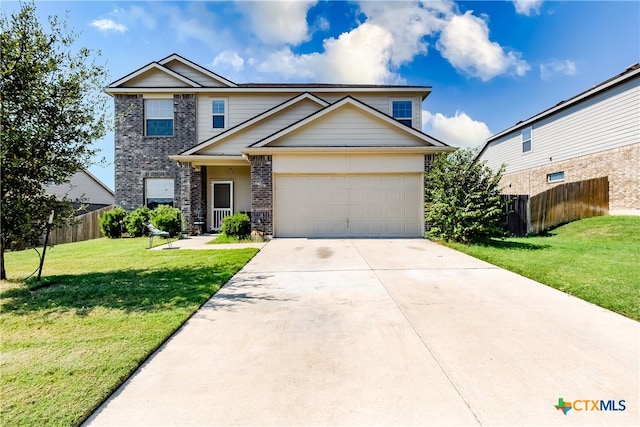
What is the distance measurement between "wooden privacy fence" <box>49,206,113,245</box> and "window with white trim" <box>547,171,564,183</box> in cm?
2494

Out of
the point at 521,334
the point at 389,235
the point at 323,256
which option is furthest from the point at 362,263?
the point at 389,235

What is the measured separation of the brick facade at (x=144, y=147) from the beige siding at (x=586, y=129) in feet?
65.8

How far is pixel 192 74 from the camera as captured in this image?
647 inches

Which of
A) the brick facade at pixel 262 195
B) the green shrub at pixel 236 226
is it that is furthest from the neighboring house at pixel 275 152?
the green shrub at pixel 236 226

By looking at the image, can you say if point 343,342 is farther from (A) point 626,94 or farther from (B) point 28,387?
(A) point 626,94

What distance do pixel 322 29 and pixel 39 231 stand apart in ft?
45.4

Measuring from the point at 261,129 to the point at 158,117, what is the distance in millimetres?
5864

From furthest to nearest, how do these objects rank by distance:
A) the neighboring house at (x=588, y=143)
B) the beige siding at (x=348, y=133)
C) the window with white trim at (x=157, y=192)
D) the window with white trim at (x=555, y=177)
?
the window with white trim at (x=555, y=177), the window with white trim at (x=157, y=192), the neighboring house at (x=588, y=143), the beige siding at (x=348, y=133)

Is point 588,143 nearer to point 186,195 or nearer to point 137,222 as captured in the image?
point 186,195

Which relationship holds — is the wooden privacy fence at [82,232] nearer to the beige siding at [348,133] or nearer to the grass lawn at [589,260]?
the beige siding at [348,133]

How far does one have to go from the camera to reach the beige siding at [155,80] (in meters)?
15.7

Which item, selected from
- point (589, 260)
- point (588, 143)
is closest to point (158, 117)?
point (589, 260)

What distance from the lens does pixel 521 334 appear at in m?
3.55

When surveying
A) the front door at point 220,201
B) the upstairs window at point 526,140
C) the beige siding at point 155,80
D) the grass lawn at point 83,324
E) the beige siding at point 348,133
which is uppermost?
the beige siding at point 155,80
